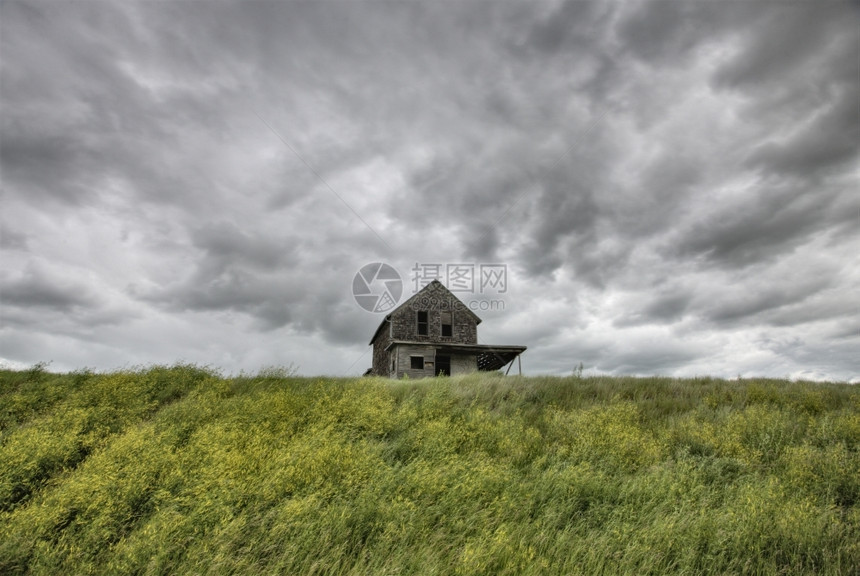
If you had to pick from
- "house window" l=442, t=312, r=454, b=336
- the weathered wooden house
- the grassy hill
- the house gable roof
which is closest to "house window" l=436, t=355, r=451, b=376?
the weathered wooden house

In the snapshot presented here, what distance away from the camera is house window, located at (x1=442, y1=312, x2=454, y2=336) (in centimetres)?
2645

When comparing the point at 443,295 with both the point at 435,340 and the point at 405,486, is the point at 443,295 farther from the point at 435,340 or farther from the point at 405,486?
the point at 405,486

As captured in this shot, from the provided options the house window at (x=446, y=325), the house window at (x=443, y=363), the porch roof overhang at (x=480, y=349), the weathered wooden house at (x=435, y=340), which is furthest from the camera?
the house window at (x=446, y=325)

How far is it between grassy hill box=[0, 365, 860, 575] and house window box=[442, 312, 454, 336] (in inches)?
682

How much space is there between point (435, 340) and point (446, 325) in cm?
137

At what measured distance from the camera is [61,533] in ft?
14.5

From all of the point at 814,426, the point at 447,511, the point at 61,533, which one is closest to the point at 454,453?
the point at 447,511

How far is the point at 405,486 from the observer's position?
5.17 m

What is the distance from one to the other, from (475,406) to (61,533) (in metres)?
6.80

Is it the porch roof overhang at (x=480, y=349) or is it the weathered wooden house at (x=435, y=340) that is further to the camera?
the weathered wooden house at (x=435, y=340)

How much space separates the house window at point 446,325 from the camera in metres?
26.5

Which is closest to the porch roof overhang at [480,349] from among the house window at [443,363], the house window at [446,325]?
the house window at [443,363]

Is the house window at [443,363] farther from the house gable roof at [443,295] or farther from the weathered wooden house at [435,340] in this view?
the house gable roof at [443,295]

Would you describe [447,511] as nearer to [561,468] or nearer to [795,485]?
[561,468]
